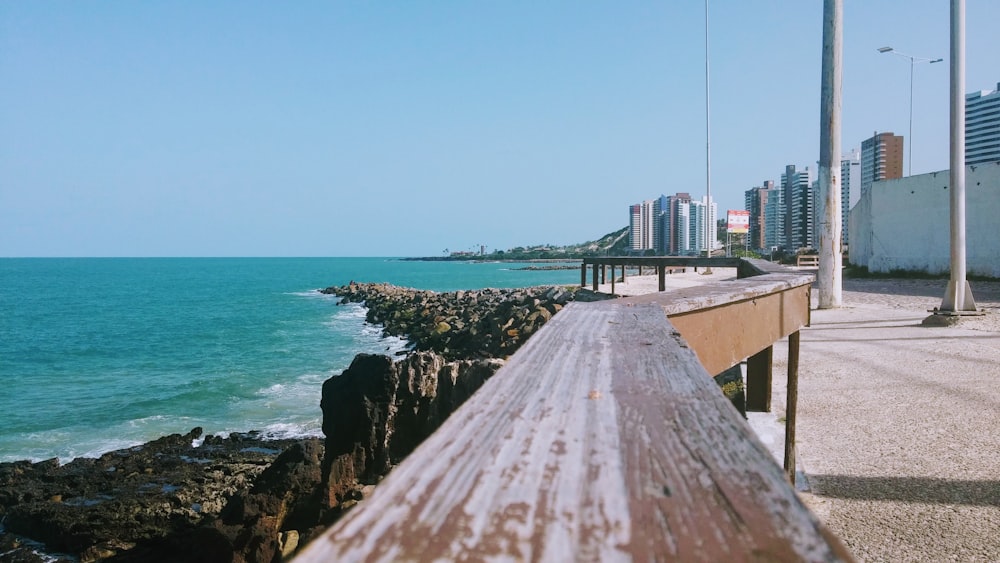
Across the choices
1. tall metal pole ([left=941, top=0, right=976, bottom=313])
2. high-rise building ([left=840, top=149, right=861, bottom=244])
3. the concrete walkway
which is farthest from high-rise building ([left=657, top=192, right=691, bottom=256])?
the concrete walkway

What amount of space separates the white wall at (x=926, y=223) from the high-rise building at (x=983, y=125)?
4.08m

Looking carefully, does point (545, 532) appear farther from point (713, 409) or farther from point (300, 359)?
point (300, 359)

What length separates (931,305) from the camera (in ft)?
50.5

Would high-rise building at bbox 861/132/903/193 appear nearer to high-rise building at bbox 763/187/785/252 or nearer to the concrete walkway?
high-rise building at bbox 763/187/785/252

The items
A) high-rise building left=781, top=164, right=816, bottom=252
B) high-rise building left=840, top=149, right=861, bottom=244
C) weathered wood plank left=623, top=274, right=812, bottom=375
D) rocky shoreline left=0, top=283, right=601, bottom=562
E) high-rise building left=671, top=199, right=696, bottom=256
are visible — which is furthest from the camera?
high-rise building left=671, top=199, right=696, bottom=256

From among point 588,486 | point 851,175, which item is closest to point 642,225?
point 851,175

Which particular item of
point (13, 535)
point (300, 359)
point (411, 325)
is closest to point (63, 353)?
point (300, 359)

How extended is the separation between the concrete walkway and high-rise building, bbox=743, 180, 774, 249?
326 ft

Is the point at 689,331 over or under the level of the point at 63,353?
over

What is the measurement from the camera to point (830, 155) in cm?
1372

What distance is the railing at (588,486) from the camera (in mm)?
594

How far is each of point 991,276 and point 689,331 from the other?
23.9 metres

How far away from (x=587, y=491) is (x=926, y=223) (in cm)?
2813

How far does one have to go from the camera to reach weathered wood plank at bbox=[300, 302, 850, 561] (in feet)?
1.95
